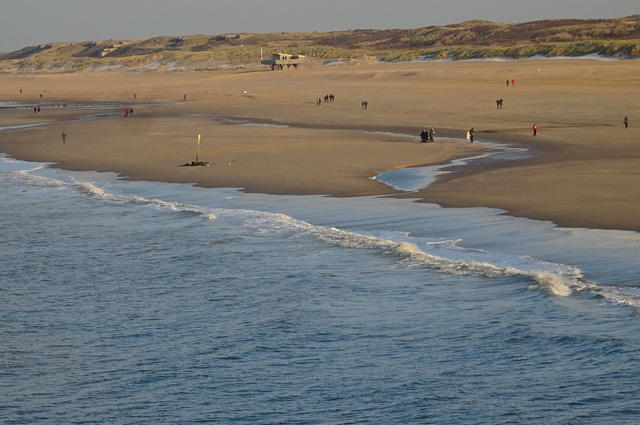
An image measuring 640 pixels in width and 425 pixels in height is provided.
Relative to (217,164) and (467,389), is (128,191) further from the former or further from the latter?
(467,389)

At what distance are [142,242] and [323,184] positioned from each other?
10.0 meters

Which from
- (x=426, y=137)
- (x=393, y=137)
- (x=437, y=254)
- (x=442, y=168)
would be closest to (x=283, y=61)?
(x=393, y=137)

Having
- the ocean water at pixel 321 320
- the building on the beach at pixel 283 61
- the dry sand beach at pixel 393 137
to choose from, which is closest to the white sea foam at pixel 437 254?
the ocean water at pixel 321 320

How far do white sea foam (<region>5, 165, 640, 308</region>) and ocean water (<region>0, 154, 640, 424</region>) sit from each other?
2.9 inches

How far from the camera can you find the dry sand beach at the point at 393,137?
28438 mm

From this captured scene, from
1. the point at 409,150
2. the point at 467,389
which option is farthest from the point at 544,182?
the point at 467,389

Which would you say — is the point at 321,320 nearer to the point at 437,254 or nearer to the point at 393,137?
the point at 437,254

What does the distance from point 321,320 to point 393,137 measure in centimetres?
3426

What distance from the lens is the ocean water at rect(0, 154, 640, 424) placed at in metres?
12.0

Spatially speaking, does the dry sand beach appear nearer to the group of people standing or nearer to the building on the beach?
the group of people standing

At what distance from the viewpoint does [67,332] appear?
15.4 metres

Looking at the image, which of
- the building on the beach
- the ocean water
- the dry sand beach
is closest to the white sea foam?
the ocean water

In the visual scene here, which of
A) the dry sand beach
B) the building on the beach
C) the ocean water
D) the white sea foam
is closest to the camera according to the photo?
the ocean water

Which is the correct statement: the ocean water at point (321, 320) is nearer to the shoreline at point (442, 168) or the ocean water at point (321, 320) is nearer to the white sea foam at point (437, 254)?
the white sea foam at point (437, 254)
